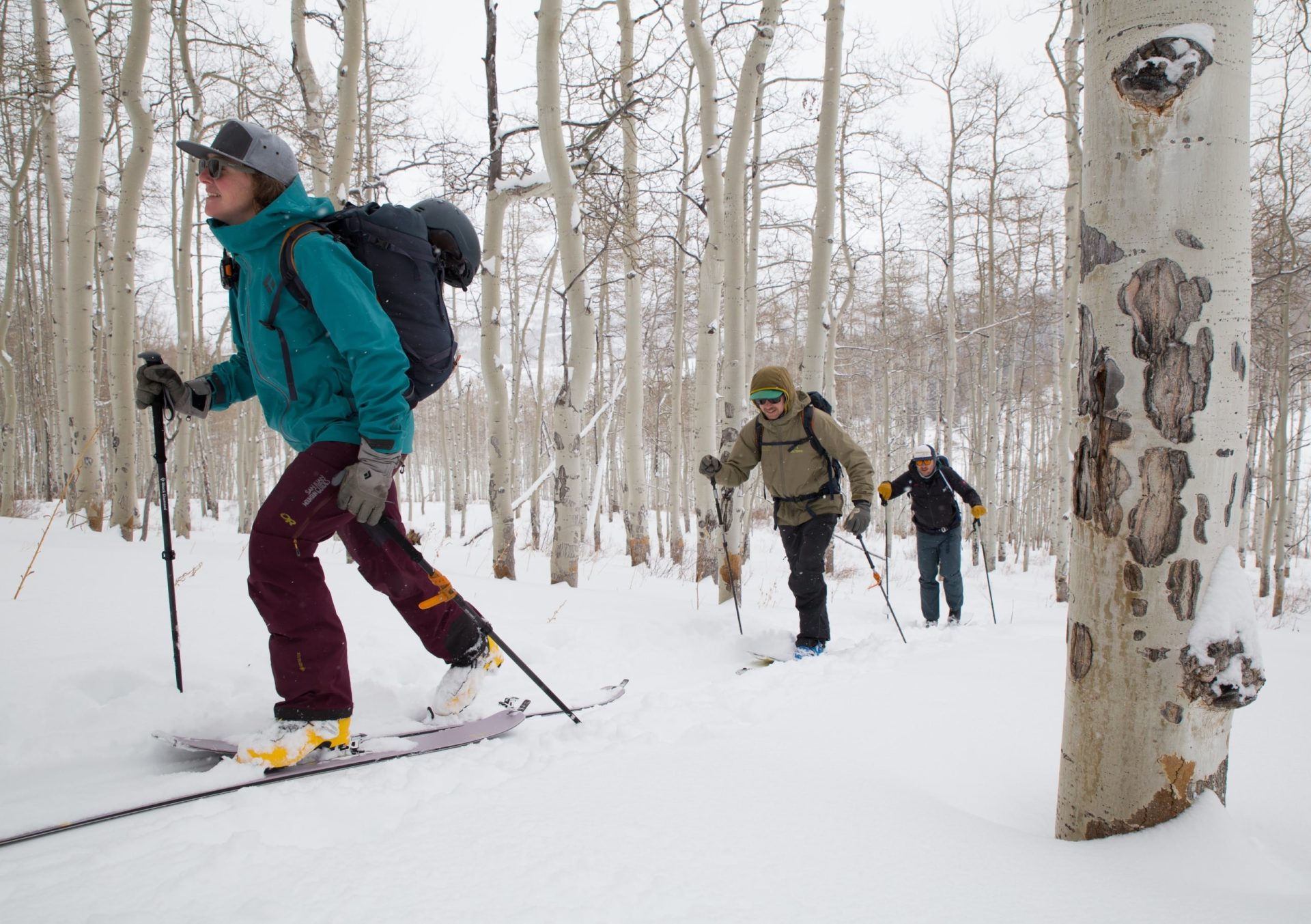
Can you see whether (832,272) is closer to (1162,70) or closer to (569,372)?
(569,372)

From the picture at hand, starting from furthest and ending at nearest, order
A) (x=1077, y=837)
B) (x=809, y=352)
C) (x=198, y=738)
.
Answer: (x=809, y=352), (x=198, y=738), (x=1077, y=837)

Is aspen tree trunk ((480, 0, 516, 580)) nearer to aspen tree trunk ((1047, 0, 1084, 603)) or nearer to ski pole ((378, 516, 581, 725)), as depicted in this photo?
ski pole ((378, 516, 581, 725))

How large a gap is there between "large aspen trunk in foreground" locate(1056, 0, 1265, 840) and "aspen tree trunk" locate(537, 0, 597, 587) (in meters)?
4.82

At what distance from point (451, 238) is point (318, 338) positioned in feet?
1.90

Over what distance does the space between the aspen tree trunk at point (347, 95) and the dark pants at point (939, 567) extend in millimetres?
6586

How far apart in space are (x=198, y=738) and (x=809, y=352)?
651 centimetres

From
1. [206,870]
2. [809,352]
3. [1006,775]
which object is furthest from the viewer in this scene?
[809,352]

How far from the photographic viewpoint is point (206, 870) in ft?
4.28

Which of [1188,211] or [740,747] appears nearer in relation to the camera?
[1188,211]

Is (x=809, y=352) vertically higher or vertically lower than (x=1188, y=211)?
higher

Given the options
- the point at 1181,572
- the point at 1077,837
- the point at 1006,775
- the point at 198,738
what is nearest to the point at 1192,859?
the point at 1077,837

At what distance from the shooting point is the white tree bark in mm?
6230

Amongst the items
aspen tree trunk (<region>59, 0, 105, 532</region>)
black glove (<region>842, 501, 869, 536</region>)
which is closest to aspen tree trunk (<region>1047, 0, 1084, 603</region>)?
black glove (<region>842, 501, 869, 536</region>)

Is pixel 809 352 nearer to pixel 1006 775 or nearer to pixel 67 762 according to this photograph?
pixel 1006 775
